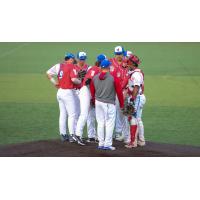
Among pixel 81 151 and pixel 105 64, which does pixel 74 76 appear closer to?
pixel 105 64

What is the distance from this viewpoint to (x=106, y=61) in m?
12.2

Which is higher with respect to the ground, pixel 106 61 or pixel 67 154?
pixel 106 61

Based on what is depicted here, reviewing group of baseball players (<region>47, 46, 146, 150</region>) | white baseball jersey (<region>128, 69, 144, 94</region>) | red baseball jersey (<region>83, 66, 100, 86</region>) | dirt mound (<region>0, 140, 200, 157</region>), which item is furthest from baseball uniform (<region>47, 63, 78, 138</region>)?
white baseball jersey (<region>128, 69, 144, 94</region>)

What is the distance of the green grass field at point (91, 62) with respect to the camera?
16.3 metres

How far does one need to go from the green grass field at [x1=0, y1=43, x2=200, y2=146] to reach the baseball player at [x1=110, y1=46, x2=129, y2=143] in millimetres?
1621

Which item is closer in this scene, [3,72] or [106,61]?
[106,61]

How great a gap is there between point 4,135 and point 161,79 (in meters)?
12.1

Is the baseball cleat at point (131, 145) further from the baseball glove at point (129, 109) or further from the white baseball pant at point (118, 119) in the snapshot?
the white baseball pant at point (118, 119)

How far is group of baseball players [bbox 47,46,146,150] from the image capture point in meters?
12.4

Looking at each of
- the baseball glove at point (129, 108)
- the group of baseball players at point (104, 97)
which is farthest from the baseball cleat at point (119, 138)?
the baseball glove at point (129, 108)
